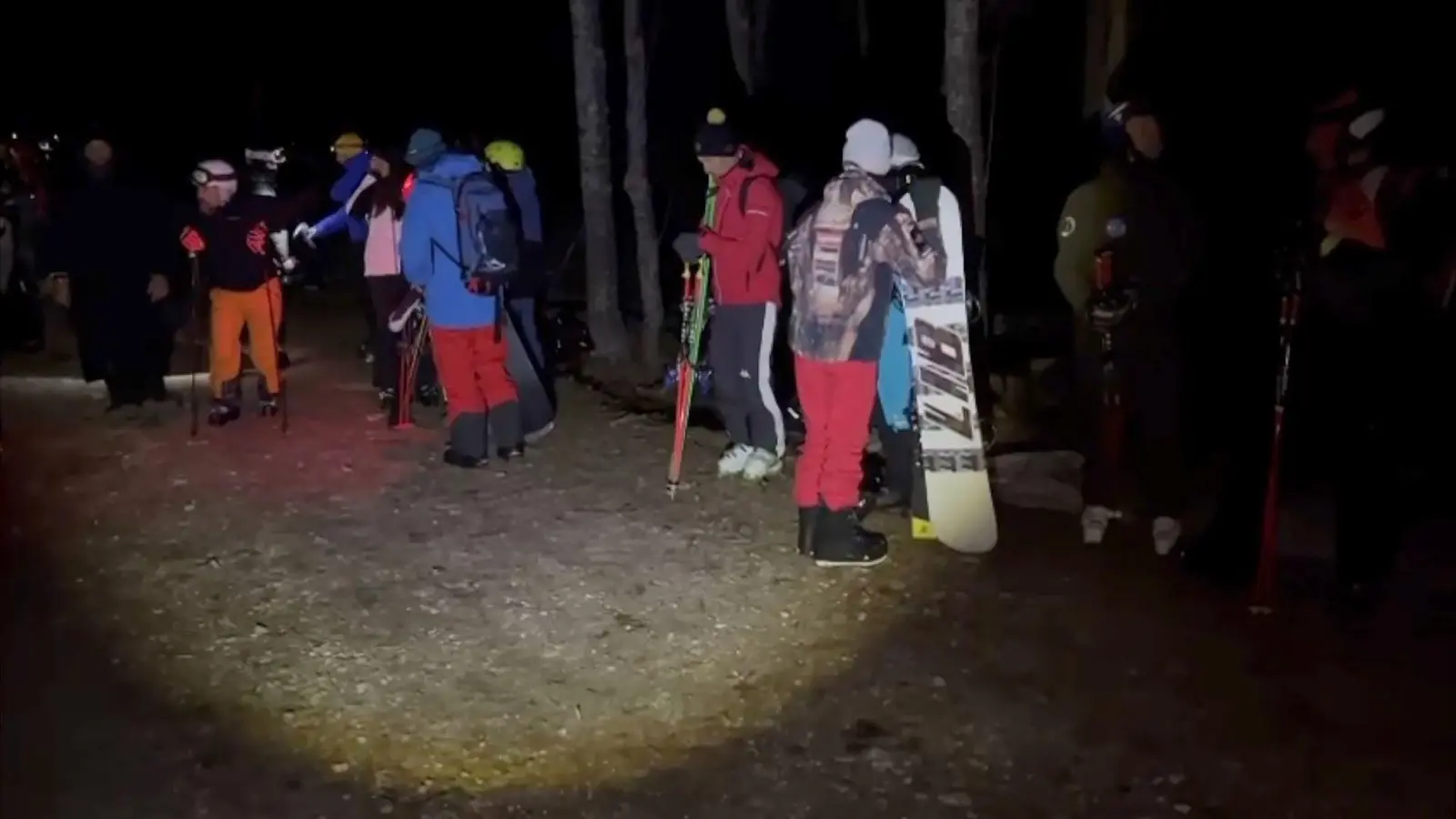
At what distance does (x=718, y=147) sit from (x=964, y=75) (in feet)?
7.67

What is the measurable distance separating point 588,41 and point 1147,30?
4690 millimetres

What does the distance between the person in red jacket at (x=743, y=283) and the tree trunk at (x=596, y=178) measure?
178 inches

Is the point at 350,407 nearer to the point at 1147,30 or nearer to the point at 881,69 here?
the point at 1147,30

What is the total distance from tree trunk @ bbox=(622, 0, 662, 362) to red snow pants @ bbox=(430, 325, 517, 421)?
383 cm

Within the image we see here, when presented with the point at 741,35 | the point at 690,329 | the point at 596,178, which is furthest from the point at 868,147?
the point at 741,35

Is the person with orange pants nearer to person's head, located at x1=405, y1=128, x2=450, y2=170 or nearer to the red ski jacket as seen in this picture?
person's head, located at x1=405, y1=128, x2=450, y2=170

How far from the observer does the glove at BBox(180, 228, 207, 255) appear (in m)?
10.3

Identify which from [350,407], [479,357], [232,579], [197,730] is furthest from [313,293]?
[197,730]

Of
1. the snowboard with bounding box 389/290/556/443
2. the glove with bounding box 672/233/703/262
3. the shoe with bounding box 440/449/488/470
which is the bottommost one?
the shoe with bounding box 440/449/488/470

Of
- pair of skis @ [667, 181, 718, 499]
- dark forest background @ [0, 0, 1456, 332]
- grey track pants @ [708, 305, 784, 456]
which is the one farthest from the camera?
dark forest background @ [0, 0, 1456, 332]

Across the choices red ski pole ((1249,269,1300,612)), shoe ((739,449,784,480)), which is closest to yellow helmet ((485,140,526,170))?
shoe ((739,449,784,480))

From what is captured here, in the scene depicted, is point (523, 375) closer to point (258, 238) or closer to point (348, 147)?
point (258, 238)

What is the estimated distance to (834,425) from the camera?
7.37 meters

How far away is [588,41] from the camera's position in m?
13.0
